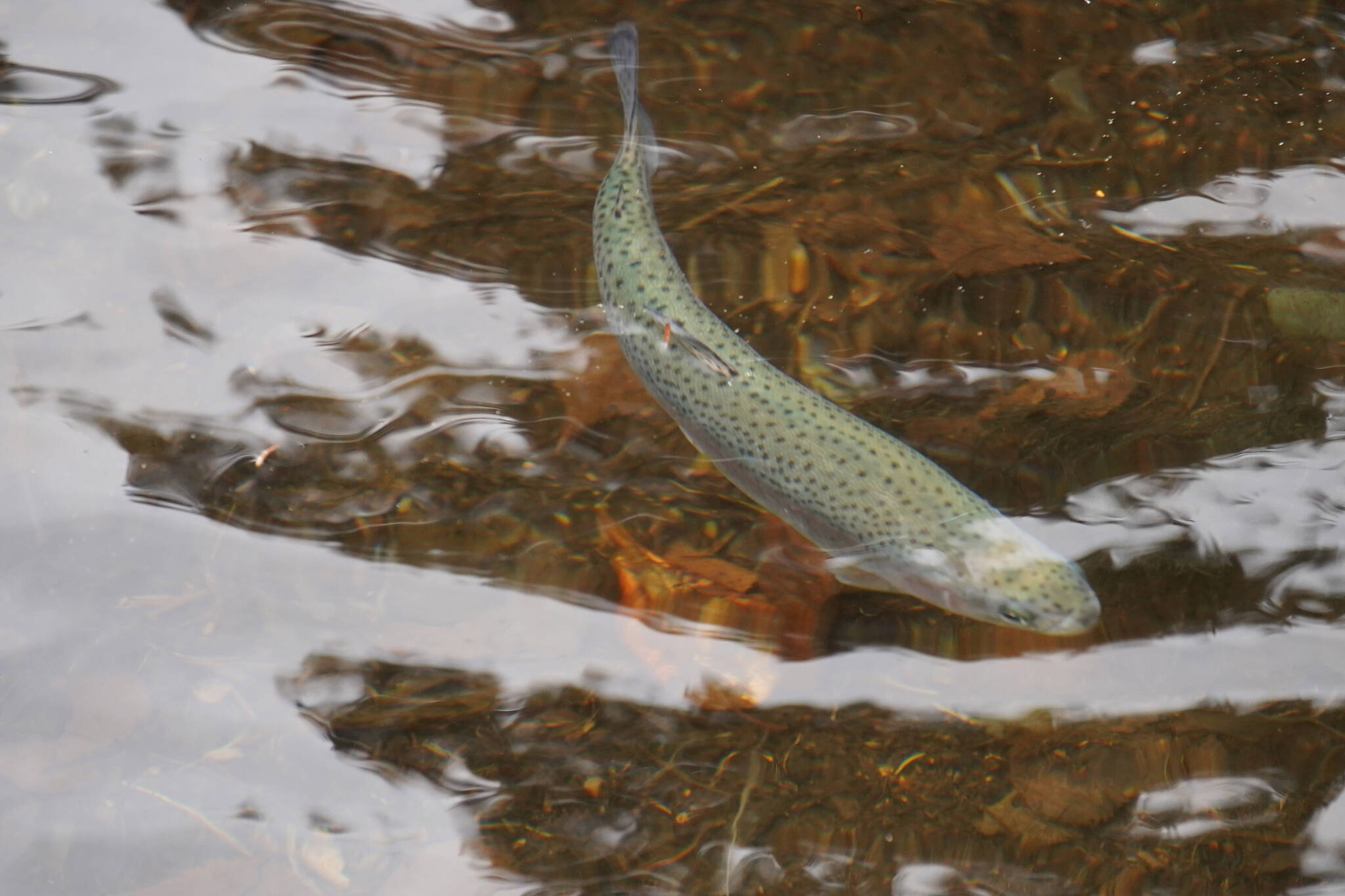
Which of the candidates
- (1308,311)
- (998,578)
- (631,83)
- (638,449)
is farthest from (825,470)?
(1308,311)

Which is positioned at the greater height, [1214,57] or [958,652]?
[1214,57]

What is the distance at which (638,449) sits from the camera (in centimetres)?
426

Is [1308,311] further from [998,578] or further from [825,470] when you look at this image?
[825,470]

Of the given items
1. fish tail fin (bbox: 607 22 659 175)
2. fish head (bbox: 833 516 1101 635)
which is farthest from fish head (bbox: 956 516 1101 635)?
fish tail fin (bbox: 607 22 659 175)

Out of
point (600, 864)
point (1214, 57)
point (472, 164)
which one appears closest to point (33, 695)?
point (600, 864)

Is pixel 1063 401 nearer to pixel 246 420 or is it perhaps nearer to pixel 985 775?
pixel 985 775

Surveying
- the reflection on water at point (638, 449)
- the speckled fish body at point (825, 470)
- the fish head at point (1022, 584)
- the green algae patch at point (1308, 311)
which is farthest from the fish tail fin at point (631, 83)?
the green algae patch at point (1308, 311)

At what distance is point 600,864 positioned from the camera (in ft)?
11.3

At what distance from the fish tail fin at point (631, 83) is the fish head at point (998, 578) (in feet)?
7.38

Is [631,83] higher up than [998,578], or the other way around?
[631,83]

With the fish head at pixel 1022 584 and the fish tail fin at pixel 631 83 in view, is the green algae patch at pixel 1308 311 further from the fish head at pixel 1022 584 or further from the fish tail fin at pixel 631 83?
the fish tail fin at pixel 631 83

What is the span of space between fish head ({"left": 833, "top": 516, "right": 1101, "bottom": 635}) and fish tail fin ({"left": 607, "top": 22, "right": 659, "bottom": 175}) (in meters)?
2.25

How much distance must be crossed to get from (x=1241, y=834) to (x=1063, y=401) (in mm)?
1909

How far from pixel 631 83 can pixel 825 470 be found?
2.31 metres
